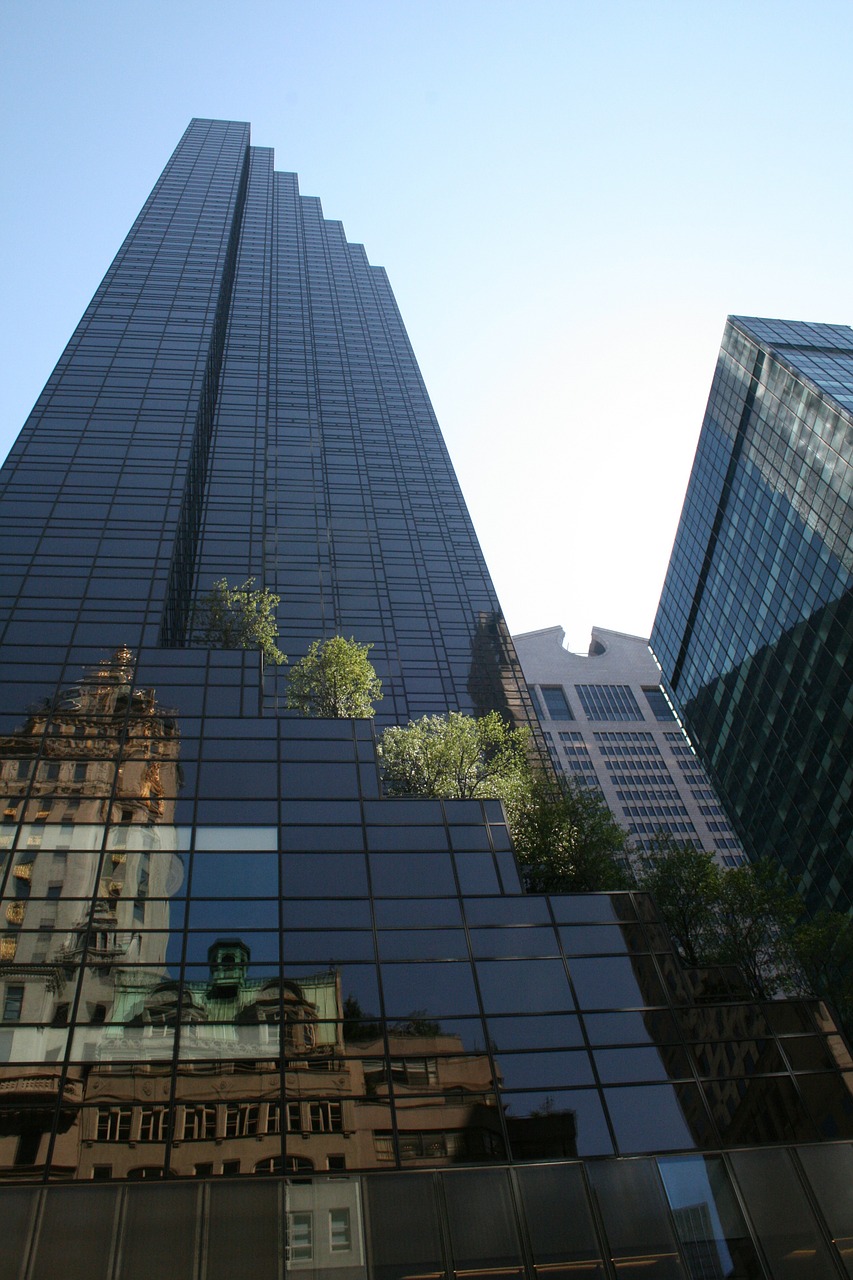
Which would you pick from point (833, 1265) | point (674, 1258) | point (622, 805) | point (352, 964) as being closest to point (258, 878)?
point (352, 964)

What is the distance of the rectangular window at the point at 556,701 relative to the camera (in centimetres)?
14625

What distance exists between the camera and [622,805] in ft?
437

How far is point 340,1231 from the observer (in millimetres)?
17578

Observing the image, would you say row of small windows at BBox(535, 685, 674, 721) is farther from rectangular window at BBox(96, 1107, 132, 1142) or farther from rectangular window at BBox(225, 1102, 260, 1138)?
rectangular window at BBox(96, 1107, 132, 1142)

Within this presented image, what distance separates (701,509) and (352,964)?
72901 millimetres

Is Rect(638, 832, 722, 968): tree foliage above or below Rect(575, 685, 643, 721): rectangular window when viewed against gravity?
below

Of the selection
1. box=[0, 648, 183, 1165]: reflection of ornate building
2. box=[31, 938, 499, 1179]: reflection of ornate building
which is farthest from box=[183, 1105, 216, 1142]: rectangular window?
box=[0, 648, 183, 1165]: reflection of ornate building

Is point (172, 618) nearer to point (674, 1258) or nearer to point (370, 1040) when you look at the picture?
point (370, 1040)

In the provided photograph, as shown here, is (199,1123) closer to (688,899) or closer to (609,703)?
(688,899)

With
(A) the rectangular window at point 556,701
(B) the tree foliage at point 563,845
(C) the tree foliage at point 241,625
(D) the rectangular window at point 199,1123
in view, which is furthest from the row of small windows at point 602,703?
(D) the rectangular window at point 199,1123

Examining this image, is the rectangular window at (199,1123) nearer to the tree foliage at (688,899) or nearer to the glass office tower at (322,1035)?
the glass office tower at (322,1035)

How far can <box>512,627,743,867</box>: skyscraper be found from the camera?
13225cm

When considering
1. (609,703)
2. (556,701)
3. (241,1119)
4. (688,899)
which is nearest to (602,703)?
(609,703)

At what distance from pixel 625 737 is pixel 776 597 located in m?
75.6
